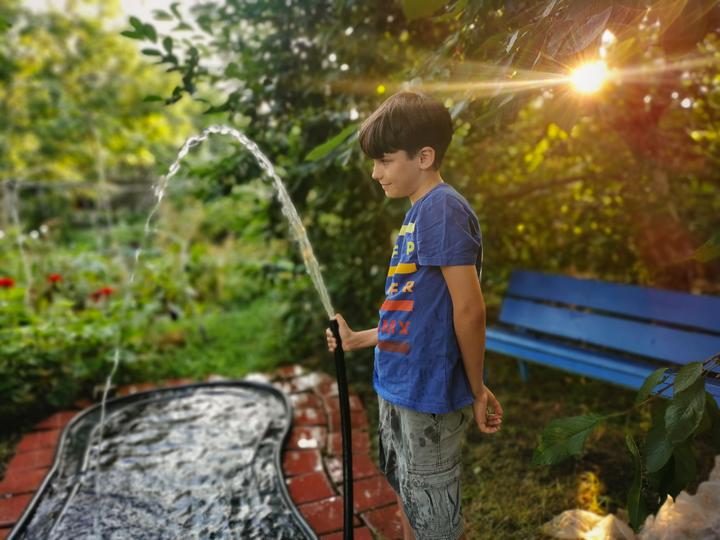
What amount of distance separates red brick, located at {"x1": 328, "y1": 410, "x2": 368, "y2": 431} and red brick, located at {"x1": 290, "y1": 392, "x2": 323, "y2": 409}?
0.18 meters

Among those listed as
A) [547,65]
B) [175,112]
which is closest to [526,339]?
[547,65]

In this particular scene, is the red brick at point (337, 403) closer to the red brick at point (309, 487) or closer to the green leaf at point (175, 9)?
the red brick at point (309, 487)

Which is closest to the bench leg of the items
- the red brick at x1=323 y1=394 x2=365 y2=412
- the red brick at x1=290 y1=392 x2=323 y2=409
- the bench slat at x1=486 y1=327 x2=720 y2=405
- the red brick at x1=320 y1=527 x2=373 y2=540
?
the bench slat at x1=486 y1=327 x2=720 y2=405

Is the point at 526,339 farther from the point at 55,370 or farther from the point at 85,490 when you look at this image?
the point at 55,370

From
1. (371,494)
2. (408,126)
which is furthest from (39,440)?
(408,126)

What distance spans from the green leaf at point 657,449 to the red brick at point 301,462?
1.68 metres

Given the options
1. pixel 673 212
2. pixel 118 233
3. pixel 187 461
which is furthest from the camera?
pixel 118 233

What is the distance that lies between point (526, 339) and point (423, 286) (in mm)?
2150

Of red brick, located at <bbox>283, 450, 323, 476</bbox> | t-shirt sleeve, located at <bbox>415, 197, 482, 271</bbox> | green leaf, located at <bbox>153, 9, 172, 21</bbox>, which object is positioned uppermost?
green leaf, located at <bbox>153, 9, 172, 21</bbox>

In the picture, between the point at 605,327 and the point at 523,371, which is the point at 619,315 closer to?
the point at 605,327

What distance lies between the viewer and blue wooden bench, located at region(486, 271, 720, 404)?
2691mm

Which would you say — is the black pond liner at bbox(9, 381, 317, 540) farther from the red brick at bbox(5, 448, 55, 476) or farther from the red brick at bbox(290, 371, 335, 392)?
the red brick at bbox(290, 371, 335, 392)

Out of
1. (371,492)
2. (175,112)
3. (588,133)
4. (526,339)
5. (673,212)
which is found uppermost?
(175,112)

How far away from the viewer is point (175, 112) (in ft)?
60.6
